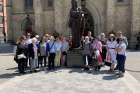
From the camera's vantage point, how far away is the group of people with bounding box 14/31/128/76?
17133 mm

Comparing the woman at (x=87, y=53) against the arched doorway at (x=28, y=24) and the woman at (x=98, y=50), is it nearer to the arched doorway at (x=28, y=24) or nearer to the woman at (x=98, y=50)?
the woman at (x=98, y=50)

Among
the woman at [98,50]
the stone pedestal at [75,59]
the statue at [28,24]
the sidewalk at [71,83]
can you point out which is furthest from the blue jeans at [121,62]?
the statue at [28,24]

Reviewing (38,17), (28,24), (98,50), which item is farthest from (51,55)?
(28,24)

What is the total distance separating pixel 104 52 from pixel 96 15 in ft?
63.3

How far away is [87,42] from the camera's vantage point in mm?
18156

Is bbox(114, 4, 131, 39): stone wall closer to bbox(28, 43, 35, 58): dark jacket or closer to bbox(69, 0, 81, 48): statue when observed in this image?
bbox(69, 0, 81, 48): statue

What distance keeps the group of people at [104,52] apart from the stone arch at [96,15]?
1894 centimetres

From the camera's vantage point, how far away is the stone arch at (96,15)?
37.6 m

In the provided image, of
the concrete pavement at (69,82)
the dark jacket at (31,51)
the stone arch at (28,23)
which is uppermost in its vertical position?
the stone arch at (28,23)

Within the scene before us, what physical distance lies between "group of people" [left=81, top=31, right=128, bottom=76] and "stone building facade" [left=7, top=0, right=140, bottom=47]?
17949mm

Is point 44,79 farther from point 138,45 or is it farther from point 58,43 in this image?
point 138,45

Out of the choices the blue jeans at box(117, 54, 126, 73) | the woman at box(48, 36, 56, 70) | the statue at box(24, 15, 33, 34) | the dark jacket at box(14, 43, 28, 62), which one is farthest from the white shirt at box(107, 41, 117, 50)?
the statue at box(24, 15, 33, 34)

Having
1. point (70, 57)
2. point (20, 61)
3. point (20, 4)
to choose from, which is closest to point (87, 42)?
point (70, 57)

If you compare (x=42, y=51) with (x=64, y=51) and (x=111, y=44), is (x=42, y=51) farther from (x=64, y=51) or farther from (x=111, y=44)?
(x=111, y=44)
